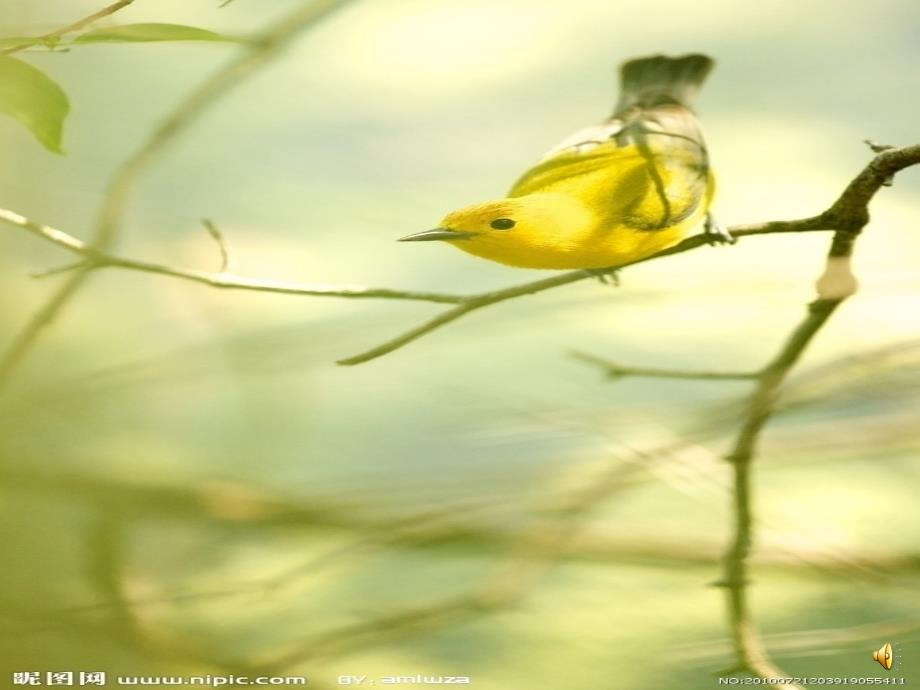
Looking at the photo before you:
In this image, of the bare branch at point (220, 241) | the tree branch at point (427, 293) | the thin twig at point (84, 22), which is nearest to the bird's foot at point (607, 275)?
the tree branch at point (427, 293)

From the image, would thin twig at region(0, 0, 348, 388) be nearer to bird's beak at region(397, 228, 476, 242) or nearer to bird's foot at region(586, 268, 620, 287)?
bird's beak at region(397, 228, 476, 242)

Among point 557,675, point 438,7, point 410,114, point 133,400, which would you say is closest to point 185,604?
point 133,400

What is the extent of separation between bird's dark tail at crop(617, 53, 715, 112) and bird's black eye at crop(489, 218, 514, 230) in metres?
0.14

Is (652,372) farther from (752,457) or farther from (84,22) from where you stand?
(84,22)

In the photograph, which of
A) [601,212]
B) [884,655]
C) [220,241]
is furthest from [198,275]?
[884,655]

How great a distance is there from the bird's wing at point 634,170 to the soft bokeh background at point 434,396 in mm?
23

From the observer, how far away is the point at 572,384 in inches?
32.4

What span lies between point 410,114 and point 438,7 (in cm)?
10

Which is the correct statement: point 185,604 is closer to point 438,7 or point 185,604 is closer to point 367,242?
point 367,242

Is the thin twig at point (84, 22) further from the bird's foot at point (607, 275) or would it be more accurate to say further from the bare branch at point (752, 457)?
the bare branch at point (752, 457)

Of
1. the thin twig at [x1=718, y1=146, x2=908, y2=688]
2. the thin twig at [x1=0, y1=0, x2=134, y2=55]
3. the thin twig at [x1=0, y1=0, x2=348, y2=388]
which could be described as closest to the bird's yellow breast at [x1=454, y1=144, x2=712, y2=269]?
the thin twig at [x1=718, y1=146, x2=908, y2=688]

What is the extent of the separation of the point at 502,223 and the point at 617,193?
99 millimetres

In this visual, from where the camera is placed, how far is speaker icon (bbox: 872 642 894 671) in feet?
2.72

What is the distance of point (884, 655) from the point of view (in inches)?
32.6
